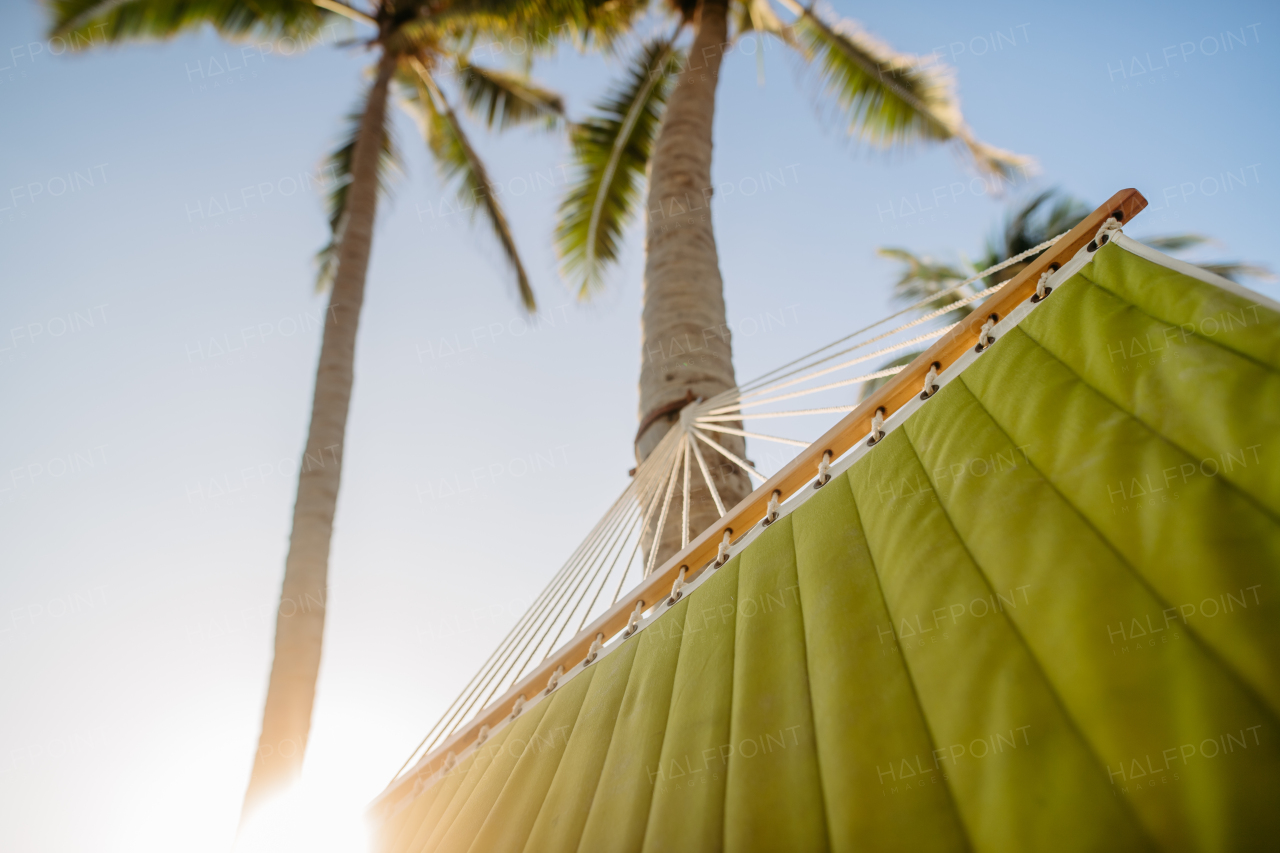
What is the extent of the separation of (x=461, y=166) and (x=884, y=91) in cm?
325

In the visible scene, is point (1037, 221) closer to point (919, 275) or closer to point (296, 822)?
point (919, 275)

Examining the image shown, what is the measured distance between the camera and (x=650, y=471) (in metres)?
1.83

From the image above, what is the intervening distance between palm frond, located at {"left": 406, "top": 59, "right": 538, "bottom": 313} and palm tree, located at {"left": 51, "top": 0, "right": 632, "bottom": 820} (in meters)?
0.01

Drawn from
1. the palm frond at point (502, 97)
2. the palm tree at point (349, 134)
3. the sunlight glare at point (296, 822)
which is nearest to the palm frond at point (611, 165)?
the palm tree at point (349, 134)

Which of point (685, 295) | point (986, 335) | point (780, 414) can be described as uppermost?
point (685, 295)

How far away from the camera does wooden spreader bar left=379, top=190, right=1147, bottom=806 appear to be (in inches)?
41.3

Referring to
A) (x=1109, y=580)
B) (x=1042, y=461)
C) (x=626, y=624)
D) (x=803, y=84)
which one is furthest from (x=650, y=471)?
(x=803, y=84)

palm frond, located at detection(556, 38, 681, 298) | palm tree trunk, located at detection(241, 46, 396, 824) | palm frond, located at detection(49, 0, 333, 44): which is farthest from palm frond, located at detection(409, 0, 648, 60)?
palm tree trunk, located at detection(241, 46, 396, 824)

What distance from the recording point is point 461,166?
5.36 meters

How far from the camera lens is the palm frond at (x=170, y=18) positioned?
152 inches

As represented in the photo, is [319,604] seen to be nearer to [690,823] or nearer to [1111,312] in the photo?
[690,823]

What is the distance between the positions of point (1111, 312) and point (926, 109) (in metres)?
3.61

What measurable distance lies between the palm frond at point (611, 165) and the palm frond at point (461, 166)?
1144 millimetres

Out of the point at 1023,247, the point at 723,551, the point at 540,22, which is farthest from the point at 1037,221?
the point at 723,551
